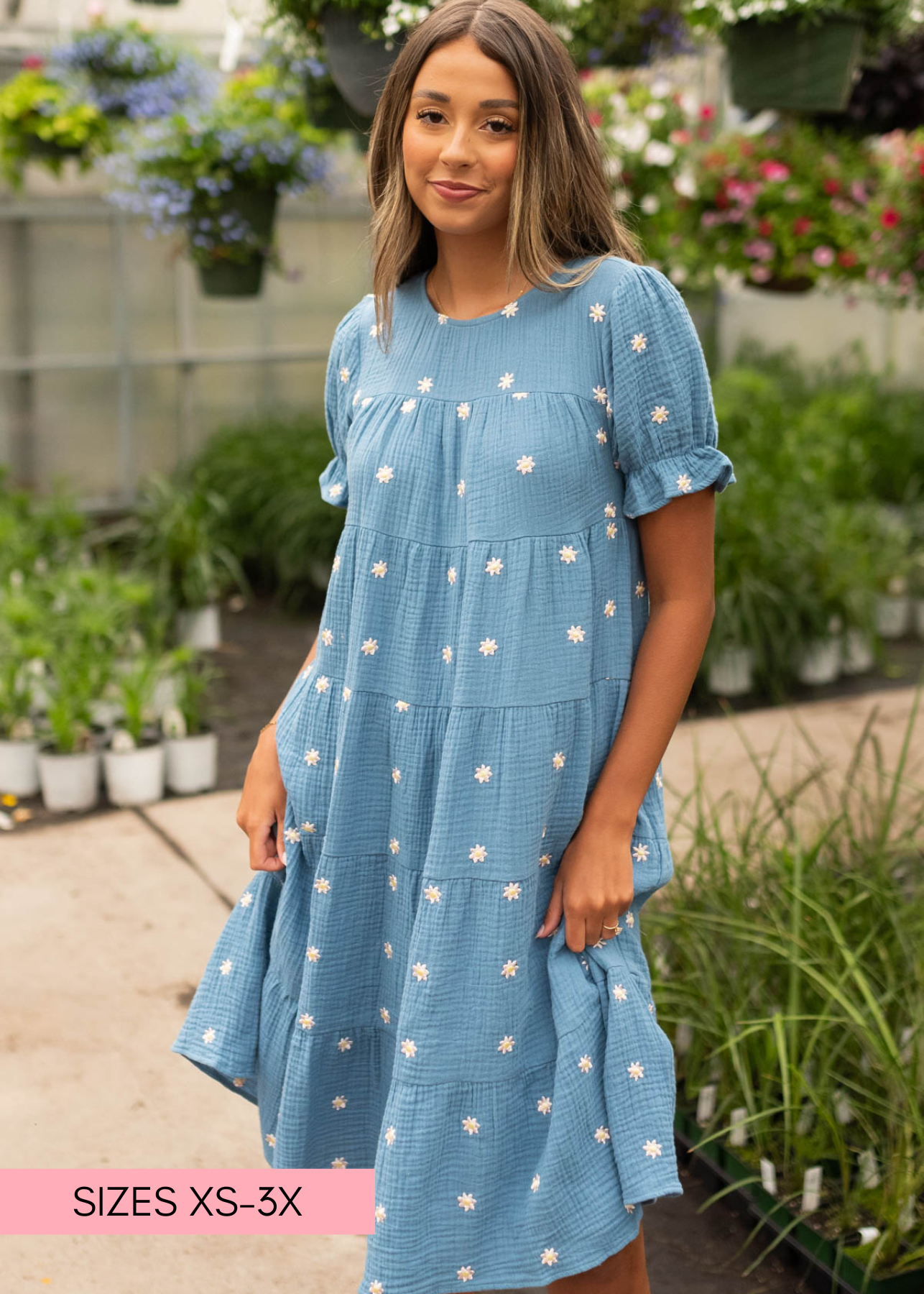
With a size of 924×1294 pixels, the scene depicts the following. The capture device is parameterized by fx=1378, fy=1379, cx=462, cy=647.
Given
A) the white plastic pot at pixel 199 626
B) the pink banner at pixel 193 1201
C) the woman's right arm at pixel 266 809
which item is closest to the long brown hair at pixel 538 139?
the woman's right arm at pixel 266 809

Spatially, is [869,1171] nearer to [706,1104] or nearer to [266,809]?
[706,1104]

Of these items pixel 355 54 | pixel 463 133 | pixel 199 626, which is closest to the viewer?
pixel 463 133

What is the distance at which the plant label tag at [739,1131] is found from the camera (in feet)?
6.49

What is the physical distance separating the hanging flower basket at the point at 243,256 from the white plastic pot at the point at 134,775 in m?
1.88

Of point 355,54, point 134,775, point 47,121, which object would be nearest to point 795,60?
point 355,54

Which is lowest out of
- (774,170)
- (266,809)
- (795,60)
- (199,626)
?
(199,626)

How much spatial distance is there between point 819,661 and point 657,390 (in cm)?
350

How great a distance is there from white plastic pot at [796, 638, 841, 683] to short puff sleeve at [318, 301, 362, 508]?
322 centimetres

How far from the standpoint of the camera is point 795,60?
2.80 m

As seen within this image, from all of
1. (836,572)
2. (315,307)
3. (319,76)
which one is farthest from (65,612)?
(315,307)

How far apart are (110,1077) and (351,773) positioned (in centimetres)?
124

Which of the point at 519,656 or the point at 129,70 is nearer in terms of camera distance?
the point at 519,656

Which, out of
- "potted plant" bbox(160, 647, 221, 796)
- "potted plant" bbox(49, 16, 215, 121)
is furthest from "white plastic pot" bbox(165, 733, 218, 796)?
"potted plant" bbox(49, 16, 215, 121)

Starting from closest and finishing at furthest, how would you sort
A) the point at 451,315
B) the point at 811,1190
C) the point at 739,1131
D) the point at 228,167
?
the point at 451,315
the point at 811,1190
the point at 739,1131
the point at 228,167
